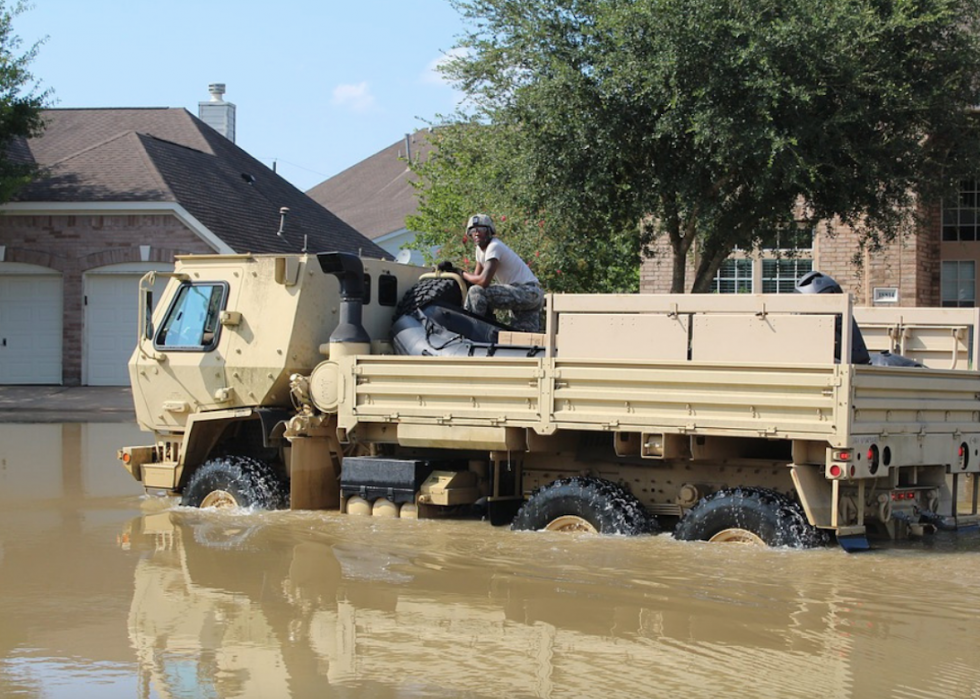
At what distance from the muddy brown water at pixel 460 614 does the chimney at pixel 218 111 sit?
3111 cm

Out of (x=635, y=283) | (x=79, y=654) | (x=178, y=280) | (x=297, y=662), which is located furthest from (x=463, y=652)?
(x=635, y=283)

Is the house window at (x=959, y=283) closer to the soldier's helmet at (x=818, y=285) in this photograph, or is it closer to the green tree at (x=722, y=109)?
the green tree at (x=722, y=109)

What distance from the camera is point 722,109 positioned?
1609 cm

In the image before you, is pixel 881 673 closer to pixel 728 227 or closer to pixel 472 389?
pixel 472 389

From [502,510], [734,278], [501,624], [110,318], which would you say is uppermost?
[734,278]

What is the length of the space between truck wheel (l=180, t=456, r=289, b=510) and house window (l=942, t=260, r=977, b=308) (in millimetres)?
17438

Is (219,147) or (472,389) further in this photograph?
(219,147)

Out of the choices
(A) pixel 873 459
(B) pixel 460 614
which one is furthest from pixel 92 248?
(B) pixel 460 614

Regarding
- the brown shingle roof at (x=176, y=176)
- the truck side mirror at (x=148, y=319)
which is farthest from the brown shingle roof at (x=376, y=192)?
the truck side mirror at (x=148, y=319)

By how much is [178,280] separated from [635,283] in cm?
1917

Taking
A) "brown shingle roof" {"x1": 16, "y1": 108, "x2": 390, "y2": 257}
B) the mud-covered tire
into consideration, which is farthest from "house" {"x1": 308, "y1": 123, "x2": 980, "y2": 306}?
the mud-covered tire

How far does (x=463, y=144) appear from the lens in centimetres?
1977

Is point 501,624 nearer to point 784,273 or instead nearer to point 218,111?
point 784,273

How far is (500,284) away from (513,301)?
20 centimetres
